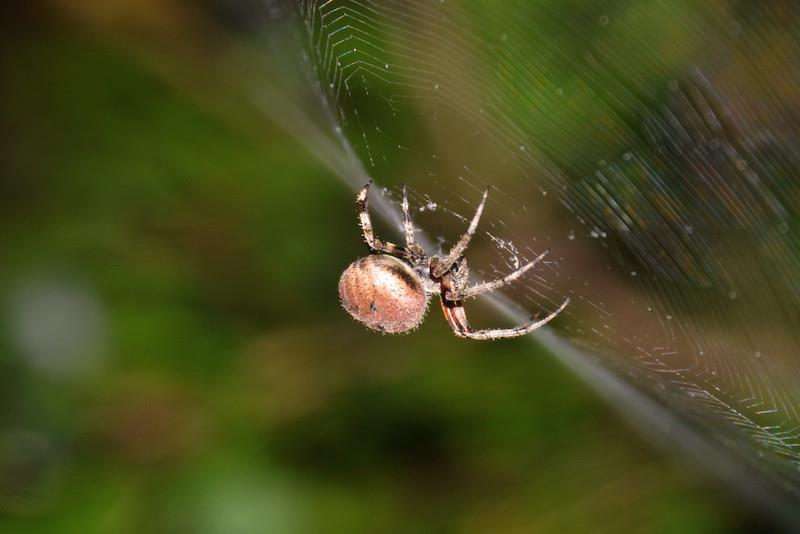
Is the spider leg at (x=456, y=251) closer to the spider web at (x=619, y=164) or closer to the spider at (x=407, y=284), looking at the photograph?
the spider at (x=407, y=284)

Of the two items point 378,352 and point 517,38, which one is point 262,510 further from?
point 517,38

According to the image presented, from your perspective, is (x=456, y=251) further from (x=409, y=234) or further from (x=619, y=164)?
(x=619, y=164)

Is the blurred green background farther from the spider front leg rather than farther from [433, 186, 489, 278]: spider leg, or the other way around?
[433, 186, 489, 278]: spider leg

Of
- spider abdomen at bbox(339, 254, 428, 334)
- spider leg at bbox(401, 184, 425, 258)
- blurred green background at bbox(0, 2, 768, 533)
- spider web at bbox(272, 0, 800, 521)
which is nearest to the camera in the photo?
spider web at bbox(272, 0, 800, 521)

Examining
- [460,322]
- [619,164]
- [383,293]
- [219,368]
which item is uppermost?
[619,164]

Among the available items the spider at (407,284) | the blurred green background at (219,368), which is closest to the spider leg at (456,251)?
the spider at (407,284)

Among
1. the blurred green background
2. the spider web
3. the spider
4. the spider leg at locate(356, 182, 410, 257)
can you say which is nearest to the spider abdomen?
the spider

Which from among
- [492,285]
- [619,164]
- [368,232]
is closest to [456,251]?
[492,285]
